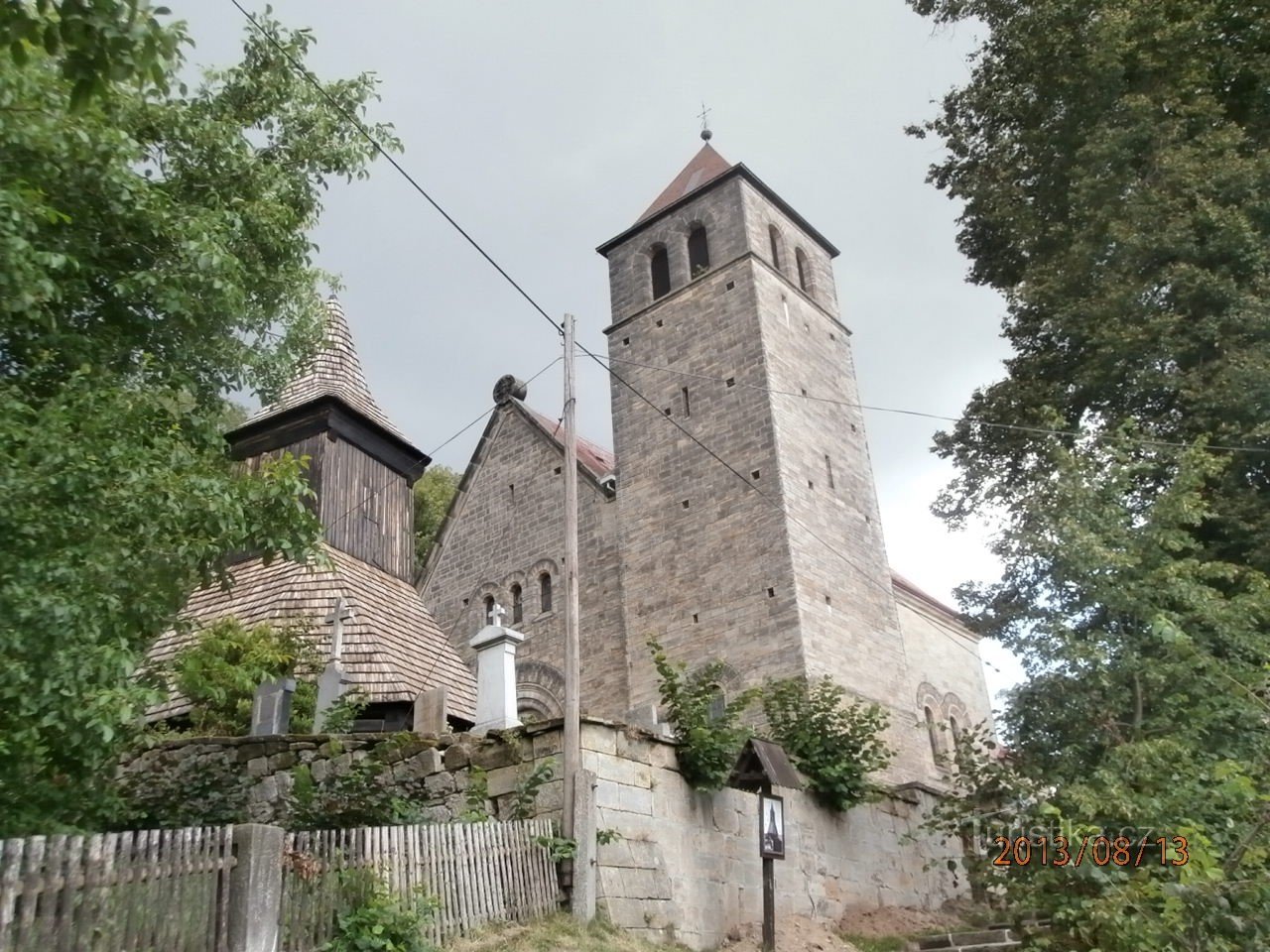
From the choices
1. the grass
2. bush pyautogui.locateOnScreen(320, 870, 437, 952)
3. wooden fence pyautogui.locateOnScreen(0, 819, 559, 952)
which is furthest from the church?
bush pyautogui.locateOnScreen(320, 870, 437, 952)

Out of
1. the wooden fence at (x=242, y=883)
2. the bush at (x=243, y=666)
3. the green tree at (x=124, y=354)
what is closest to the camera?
the wooden fence at (x=242, y=883)

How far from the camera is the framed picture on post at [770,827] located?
9.01 meters

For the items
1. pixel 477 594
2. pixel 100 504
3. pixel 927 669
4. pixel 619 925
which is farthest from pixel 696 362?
pixel 100 504

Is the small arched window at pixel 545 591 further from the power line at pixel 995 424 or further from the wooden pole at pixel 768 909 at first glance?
the wooden pole at pixel 768 909

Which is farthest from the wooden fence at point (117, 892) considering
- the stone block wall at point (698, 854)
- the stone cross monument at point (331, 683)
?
the stone cross monument at point (331, 683)

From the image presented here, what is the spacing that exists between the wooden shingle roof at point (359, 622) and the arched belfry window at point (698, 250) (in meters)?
10.2

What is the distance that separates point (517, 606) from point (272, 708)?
420 inches

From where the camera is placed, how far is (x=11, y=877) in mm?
4809

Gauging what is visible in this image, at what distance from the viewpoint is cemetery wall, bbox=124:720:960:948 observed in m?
8.54

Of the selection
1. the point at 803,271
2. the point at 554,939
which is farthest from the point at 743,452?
the point at 554,939

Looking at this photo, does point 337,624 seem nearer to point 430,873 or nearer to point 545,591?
point 430,873

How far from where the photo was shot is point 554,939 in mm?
7297

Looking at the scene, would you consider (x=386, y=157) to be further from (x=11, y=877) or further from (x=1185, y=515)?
(x=1185, y=515)

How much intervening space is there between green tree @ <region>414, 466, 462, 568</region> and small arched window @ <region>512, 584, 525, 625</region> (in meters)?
9.30
